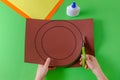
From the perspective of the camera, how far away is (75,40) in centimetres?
93

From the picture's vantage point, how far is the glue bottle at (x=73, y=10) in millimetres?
957

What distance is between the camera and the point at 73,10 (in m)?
0.96

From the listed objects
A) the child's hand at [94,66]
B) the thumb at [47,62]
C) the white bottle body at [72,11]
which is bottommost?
the child's hand at [94,66]

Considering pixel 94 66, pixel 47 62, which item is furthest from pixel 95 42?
pixel 47 62

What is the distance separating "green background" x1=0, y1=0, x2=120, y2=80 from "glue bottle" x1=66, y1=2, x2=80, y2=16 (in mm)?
23

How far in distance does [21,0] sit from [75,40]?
1.07 feet

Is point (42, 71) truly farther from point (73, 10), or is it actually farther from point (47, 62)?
point (73, 10)

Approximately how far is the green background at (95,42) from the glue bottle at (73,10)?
0.9 inches

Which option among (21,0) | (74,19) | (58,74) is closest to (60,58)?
(58,74)

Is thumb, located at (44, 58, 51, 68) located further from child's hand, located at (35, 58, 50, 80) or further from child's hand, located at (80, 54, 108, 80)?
child's hand, located at (80, 54, 108, 80)

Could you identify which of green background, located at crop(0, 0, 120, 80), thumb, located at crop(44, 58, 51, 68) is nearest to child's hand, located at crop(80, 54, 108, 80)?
green background, located at crop(0, 0, 120, 80)

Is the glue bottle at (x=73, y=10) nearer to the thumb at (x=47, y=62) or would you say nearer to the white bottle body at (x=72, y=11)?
the white bottle body at (x=72, y=11)

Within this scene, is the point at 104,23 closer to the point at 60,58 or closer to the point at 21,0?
the point at 60,58

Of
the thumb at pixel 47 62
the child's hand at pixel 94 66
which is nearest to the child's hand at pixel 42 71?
the thumb at pixel 47 62
